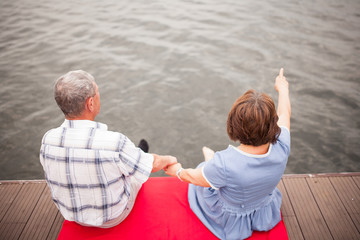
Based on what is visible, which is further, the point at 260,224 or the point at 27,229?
the point at 27,229

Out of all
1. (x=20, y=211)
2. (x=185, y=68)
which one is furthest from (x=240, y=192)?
(x=185, y=68)

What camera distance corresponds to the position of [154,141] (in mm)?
4238

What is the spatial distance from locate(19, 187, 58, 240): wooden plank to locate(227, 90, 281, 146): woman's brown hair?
2134 millimetres

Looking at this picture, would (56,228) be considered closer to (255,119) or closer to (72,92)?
(72,92)

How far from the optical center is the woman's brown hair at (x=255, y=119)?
170cm

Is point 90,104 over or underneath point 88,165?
over

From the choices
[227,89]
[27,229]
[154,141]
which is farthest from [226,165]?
[227,89]

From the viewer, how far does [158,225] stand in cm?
243

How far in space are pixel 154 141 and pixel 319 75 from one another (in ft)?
11.8


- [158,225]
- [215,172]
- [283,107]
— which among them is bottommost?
[158,225]

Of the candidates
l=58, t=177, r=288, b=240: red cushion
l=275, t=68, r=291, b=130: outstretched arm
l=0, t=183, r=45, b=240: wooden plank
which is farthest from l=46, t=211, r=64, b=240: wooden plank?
l=275, t=68, r=291, b=130: outstretched arm

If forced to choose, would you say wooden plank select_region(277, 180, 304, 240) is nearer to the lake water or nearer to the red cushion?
the red cushion

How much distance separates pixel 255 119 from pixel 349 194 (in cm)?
196

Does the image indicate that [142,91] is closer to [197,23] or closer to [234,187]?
[197,23]
